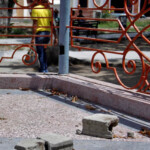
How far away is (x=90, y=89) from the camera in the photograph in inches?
264

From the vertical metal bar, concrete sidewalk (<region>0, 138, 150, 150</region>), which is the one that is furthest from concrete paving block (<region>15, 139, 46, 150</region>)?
the vertical metal bar

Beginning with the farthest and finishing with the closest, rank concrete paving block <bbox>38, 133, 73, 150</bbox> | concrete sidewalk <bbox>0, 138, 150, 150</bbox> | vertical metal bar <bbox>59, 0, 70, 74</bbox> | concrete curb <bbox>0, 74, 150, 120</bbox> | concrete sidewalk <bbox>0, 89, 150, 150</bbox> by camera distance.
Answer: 1. vertical metal bar <bbox>59, 0, 70, 74</bbox>
2. concrete curb <bbox>0, 74, 150, 120</bbox>
3. concrete sidewalk <bbox>0, 89, 150, 150</bbox>
4. concrete sidewalk <bbox>0, 138, 150, 150</bbox>
5. concrete paving block <bbox>38, 133, 73, 150</bbox>

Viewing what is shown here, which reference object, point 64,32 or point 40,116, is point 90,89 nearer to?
point 40,116

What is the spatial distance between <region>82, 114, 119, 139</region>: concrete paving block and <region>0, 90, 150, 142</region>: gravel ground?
0.08m

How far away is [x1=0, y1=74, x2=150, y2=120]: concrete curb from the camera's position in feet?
19.2

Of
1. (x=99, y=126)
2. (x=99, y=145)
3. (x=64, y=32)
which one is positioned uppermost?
(x=64, y=32)

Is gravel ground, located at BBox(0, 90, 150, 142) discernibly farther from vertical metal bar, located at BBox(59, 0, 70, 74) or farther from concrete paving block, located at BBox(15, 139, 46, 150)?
concrete paving block, located at BBox(15, 139, 46, 150)

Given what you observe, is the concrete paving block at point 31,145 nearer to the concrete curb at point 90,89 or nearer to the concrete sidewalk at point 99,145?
the concrete sidewalk at point 99,145

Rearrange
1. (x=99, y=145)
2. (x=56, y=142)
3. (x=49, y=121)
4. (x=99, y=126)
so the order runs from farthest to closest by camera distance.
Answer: (x=49, y=121)
(x=99, y=126)
(x=99, y=145)
(x=56, y=142)

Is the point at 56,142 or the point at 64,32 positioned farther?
the point at 64,32

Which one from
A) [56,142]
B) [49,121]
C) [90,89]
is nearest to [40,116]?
[49,121]

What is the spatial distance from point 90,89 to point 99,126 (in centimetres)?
Answer: 179

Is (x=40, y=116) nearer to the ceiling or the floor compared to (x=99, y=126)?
nearer to the floor

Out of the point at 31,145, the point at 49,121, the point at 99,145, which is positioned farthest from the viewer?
the point at 49,121
